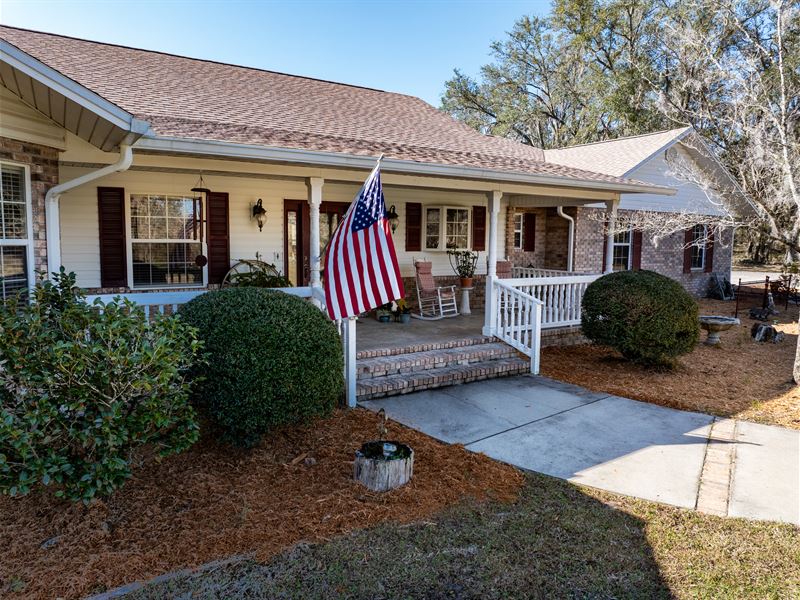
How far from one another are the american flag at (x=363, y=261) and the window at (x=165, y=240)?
4.87m

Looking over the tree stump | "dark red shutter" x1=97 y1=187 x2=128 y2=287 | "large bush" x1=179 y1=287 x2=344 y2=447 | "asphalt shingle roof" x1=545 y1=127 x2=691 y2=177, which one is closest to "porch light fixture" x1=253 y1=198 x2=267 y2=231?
"dark red shutter" x1=97 y1=187 x2=128 y2=287

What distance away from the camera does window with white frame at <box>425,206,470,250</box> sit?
11094 mm

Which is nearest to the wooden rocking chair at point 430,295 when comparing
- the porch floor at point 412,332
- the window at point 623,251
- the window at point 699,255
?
the porch floor at point 412,332

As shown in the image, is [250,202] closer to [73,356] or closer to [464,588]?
[73,356]

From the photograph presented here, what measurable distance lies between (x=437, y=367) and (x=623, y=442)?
8.39 ft

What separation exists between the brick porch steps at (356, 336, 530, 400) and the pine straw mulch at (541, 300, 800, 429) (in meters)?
0.67

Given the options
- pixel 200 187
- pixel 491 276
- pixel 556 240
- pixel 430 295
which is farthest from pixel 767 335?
pixel 200 187

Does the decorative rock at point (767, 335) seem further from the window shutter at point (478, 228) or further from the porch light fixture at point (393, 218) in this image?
the porch light fixture at point (393, 218)

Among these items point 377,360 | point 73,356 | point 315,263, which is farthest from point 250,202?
point 73,356

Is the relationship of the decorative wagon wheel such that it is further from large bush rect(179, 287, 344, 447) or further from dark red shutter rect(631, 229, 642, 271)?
dark red shutter rect(631, 229, 642, 271)

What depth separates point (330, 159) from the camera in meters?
6.30

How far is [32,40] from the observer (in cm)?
910

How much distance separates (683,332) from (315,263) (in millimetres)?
5015

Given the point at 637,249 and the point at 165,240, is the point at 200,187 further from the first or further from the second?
the point at 637,249
